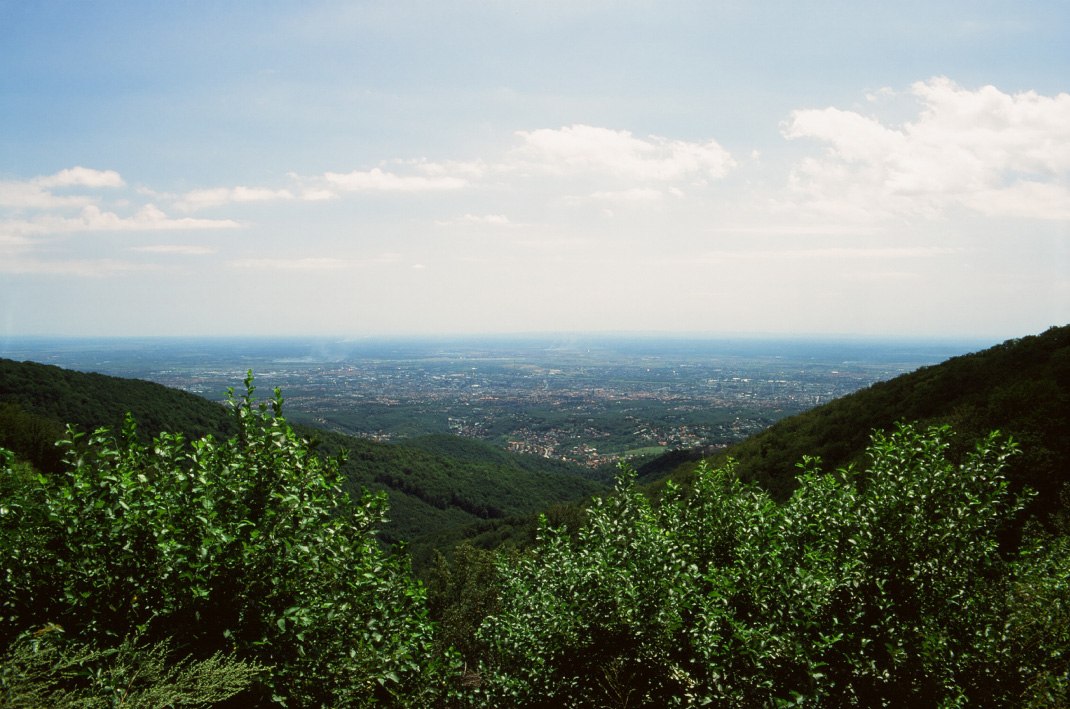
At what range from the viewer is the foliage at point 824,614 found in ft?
31.0

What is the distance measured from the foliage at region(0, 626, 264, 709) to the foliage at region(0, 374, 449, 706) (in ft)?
1.35

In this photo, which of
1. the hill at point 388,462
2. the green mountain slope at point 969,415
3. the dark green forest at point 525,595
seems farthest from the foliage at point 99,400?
the dark green forest at point 525,595

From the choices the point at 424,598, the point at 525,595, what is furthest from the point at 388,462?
the point at 424,598

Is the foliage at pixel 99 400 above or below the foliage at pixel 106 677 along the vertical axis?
below

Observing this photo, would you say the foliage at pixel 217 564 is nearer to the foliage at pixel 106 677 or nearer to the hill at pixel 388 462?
the foliage at pixel 106 677

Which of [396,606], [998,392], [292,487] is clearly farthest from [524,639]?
[998,392]

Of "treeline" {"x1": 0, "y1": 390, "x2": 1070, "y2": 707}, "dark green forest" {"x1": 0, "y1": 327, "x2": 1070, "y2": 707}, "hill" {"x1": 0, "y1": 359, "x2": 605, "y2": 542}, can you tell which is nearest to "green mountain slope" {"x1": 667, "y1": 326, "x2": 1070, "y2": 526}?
"dark green forest" {"x1": 0, "y1": 327, "x2": 1070, "y2": 707}

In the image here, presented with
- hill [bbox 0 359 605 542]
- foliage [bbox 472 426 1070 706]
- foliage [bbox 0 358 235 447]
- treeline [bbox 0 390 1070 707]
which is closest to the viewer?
treeline [bbox 0 390 1070 707]

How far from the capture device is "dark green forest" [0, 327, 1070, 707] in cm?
832

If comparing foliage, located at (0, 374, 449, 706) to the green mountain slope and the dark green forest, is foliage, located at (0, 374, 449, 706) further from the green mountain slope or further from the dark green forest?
the green mountain slope

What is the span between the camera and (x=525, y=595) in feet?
45.5

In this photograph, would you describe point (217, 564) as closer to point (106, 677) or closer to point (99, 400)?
point (106, 677)

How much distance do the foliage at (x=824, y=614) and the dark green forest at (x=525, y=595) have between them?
50 mm

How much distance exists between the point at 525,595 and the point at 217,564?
7.68 m
